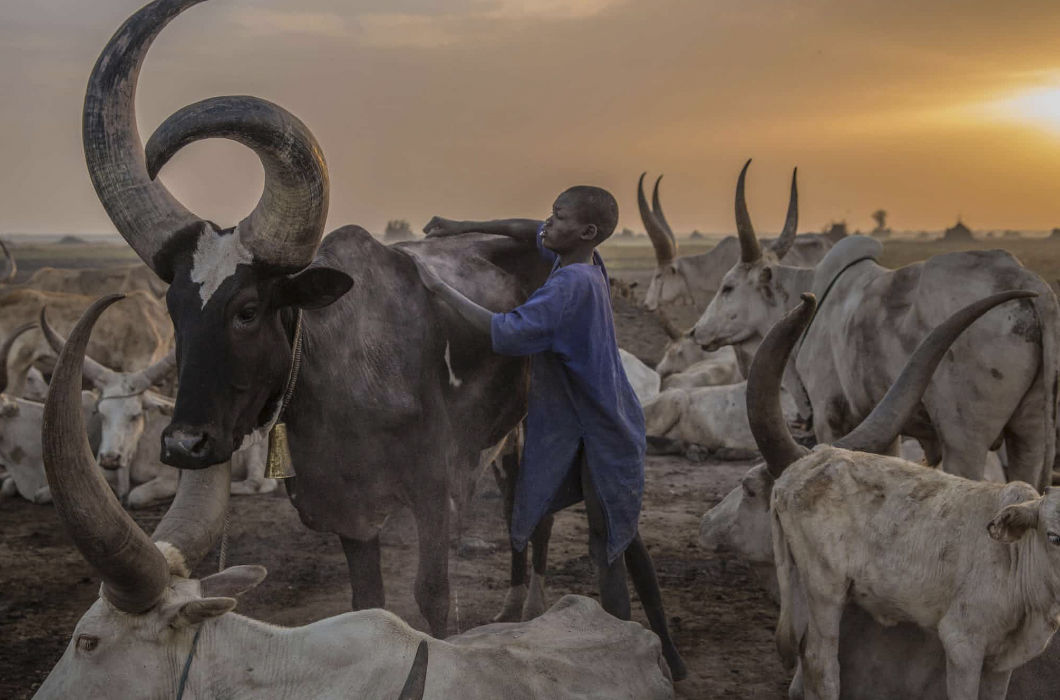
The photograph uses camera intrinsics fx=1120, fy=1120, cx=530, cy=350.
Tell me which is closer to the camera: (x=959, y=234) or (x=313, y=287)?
(x=313, y=287)

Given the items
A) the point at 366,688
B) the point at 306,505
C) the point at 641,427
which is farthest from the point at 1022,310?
the point at 366,688

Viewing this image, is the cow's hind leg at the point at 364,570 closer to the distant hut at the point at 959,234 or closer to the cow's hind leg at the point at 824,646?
the cow's hind leg at the point at 824,646

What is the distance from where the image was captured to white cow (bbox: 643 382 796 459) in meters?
10.0

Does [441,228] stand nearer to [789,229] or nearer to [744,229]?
[744,229]

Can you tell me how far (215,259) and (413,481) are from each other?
1.17m

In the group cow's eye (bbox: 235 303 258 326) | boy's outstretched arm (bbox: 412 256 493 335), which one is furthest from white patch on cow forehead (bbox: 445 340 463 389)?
cow's eye (bbox: 235 303 258 326)

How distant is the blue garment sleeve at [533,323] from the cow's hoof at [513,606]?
195 centimetres

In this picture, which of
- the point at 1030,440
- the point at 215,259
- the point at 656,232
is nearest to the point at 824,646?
the point at 215,259

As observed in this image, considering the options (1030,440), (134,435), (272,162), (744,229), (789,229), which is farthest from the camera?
(134,435)

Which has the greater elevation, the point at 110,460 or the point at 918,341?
the point at 918,341

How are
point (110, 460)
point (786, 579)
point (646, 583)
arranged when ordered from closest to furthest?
1. point (786, 579)
2. point (646, 583)
3. point (110, 460)

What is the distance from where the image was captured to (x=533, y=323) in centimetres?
402

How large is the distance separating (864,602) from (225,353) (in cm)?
230

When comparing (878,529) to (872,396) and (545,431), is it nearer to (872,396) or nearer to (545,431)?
(545,431)
